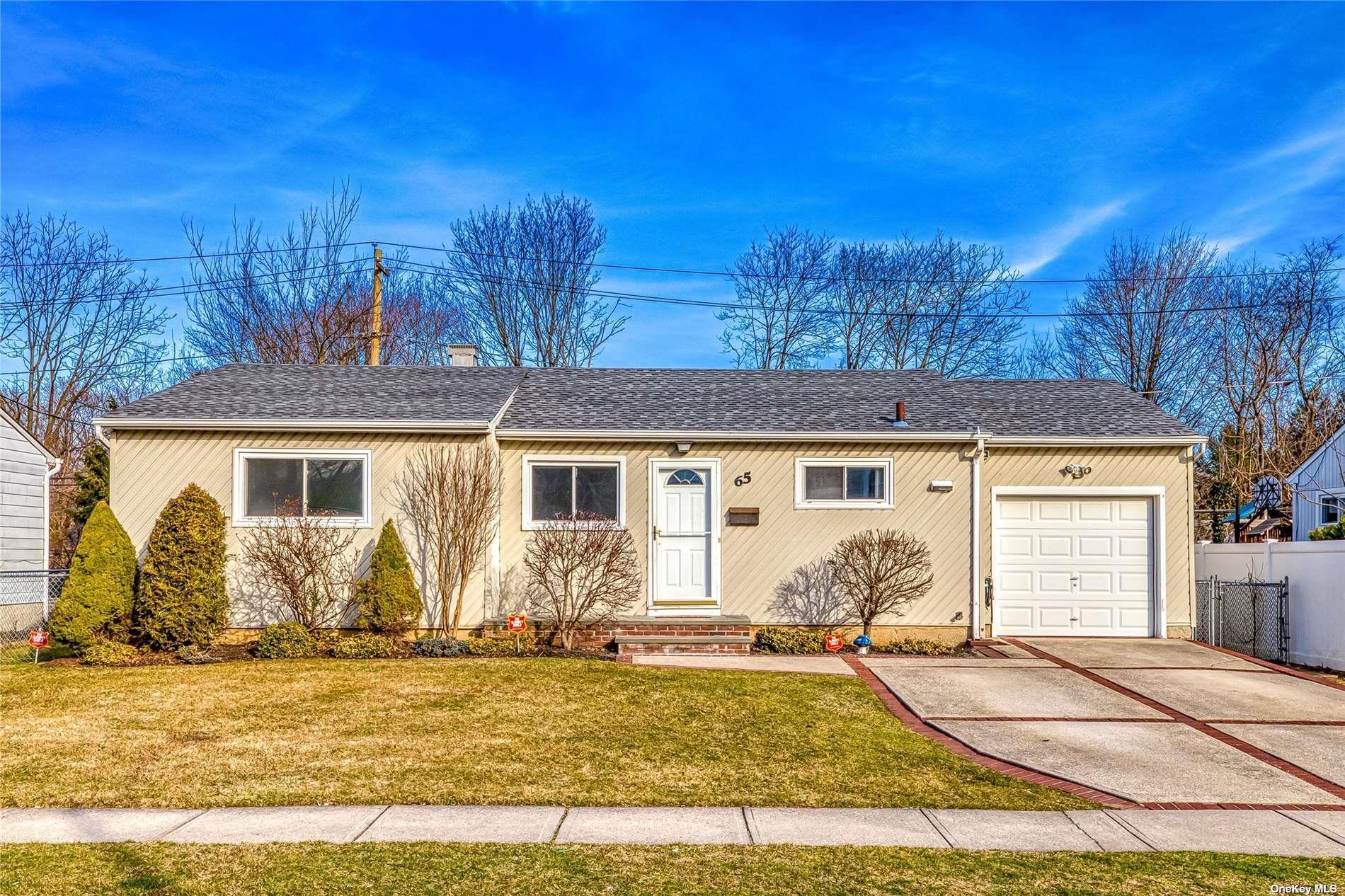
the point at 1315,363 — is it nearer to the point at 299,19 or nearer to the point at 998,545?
the point at 998,545

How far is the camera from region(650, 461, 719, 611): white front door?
1288 centimetres

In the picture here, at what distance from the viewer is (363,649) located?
1149 cm

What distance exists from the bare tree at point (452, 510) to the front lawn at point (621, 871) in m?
7.11

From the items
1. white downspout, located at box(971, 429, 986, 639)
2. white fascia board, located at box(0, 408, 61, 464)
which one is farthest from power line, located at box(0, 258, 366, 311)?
white downspout, located at box(971, 429, 986, 639)

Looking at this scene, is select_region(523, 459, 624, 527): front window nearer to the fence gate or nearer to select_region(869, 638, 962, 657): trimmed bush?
select_region(869, 638, 962, 657): trimmed bush

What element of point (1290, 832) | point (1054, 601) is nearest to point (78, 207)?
point (1054, 601)

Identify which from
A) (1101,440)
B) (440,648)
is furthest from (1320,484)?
(440,648)

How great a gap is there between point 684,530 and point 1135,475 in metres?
6.73

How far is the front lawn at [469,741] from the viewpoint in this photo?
625 cm

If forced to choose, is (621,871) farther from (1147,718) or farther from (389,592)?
(389,592)

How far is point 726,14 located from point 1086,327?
21.3m

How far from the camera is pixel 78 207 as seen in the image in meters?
23.2

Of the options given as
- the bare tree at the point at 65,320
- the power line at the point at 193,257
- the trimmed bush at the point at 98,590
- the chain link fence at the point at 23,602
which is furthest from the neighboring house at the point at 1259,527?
the bare tree at the point at 65,320

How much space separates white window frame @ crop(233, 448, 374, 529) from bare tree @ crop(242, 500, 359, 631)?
0.36ft
